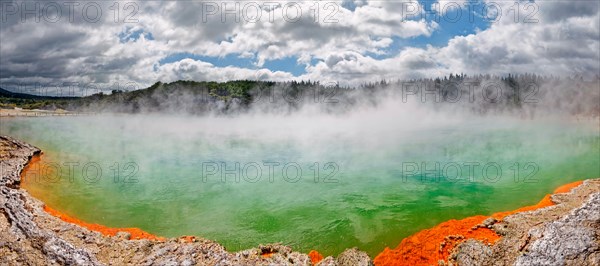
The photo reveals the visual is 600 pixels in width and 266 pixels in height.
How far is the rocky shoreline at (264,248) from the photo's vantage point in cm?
721

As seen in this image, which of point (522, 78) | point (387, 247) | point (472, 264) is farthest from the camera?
point (522, 78)

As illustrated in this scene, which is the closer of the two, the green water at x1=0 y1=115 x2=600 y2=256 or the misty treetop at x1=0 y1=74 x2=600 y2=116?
the green water at x1=0 y1=115 x2=600 y2=256

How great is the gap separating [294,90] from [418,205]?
7748 centimetres

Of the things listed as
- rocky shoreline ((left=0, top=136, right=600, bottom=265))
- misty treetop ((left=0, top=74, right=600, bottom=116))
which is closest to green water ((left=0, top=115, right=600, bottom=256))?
rocky shoreline ((left=0, top=136, right=600, bottom=265))

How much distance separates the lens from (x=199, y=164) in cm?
1783

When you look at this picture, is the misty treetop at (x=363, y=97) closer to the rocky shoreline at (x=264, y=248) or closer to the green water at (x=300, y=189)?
the green water at (x=300, y=189)

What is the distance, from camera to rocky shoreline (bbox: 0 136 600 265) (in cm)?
721

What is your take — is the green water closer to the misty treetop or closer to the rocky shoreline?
the rocky shoreline

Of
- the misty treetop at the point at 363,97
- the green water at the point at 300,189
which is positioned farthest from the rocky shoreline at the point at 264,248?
the misty treetop at the point at 363,97

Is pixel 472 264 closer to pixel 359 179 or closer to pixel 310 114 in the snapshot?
pixel 359 179

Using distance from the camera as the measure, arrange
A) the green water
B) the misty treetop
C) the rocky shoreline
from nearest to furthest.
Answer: the rocky shoreline → the green water → the misty treetop

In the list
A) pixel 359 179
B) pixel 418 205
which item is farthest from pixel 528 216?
pixel 359 179

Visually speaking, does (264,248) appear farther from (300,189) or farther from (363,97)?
(363,97)

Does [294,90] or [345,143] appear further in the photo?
[294,90]
